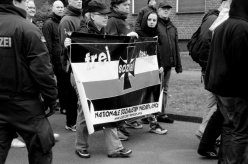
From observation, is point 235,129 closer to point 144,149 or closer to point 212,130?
point 212,130

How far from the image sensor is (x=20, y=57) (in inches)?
144

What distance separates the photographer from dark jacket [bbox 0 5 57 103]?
3.61 m

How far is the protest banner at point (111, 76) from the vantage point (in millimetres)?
5438

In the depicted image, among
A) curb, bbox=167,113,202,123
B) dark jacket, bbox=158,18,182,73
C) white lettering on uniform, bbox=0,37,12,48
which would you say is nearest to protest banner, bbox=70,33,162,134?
dark jacket, bbox=158,18,182,73

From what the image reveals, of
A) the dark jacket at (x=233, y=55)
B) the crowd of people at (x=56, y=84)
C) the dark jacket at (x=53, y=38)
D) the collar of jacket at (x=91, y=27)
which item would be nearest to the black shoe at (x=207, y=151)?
the crowd of people at (x=56, y=84)

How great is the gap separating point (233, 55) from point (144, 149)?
7.92 feet

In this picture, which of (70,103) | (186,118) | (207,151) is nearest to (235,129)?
(207,151)

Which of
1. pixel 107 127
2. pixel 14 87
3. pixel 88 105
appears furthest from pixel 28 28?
pixel 107 127

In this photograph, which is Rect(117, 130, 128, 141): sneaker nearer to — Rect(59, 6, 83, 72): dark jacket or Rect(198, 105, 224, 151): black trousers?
Rect(198, 105, 224, 151): black trousers

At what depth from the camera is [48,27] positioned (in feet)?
26.0

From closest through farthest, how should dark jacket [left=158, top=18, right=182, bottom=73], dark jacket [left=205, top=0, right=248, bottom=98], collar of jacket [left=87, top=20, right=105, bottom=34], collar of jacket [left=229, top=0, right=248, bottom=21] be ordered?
dark jacket [left=205, top=0, right=248, bottom=98]
collar of jacket [left=229, top=0, right=248, bottom=21]
collar of jacket [left=87, top=20, right=105, bottom=34]
dark jacket [left=158, top=18, right=182, bottom=73]

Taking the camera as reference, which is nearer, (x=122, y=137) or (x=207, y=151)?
(x=207, y=151)

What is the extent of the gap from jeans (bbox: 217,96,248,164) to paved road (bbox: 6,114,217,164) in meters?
1.29

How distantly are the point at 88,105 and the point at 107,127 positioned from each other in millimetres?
427
